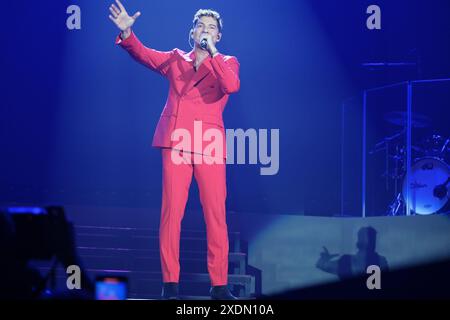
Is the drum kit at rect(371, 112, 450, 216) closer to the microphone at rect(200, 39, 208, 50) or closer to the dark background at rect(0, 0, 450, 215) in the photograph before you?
the dark background at rect(0, 0, 450, 215)

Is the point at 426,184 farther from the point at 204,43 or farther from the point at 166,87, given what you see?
the point at 166,87

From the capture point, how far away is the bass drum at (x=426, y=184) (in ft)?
20.4

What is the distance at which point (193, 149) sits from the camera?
5215mm

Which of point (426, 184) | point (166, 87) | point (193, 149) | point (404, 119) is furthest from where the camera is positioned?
point (166, 87)

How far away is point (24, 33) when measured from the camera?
6.88m

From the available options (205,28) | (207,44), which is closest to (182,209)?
(207,44)

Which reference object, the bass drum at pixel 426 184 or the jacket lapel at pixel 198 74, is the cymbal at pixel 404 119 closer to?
the bass drum at pixel 426 184

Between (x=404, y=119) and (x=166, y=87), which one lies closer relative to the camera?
(x=404, y=119)

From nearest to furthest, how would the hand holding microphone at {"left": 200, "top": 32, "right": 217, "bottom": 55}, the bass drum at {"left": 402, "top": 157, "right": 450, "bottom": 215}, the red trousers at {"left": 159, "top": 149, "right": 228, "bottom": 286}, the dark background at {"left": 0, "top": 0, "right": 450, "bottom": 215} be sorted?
the hand holding microphone at {"left": 200, "top": 32, "right": 217, "bottom": 55}
the red trousers at {"left": 159, "top": 149, "right": 228, "bottom": 286}
the bass drum at {"left": 402, "top": 157, "right": 450, "bottom": 215}
the dark background at {"left": 0, "top": 0, "right": 450, "bottom": 215}

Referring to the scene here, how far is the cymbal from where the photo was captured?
6.44m

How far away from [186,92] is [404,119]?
210 centimetres

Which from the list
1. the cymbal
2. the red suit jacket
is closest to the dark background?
the cymbal

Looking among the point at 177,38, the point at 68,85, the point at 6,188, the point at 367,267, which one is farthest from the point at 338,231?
the point at 6,188
